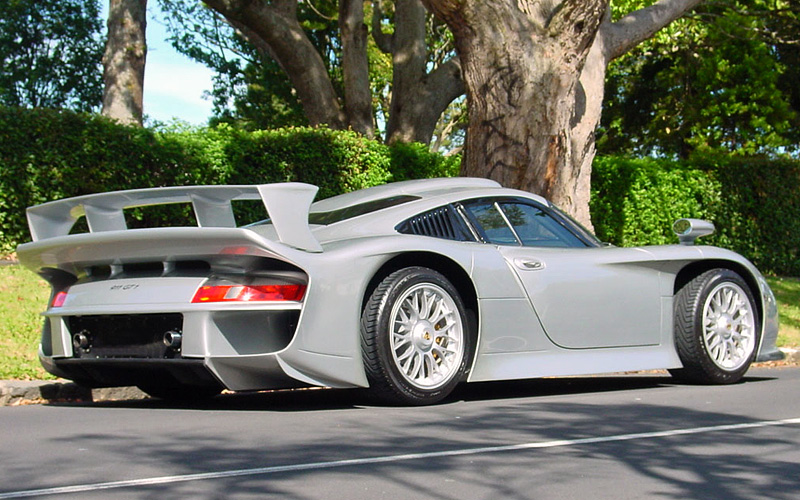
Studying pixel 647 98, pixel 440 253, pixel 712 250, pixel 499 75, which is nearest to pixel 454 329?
pixel 440 253

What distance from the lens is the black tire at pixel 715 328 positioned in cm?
→ 791

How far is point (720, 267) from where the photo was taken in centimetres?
825

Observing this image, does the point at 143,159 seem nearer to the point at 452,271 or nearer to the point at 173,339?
the point at 452,271

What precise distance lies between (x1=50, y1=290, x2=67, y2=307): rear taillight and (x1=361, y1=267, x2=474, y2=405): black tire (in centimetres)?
192

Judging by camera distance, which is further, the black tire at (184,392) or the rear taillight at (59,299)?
the black tire at (184,392)

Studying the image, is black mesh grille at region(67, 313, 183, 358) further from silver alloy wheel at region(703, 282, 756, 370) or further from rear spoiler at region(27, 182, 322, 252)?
silver alloy wheel at region(703, 282, 756, 370)

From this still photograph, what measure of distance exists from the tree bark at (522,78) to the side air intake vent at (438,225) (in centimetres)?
426

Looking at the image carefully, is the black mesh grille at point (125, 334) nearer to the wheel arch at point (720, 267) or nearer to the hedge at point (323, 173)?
the wheel arch at point (720, 267)

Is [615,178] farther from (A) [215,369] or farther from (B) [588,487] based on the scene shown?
(B) [588,487]

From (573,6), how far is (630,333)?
468 centimetres

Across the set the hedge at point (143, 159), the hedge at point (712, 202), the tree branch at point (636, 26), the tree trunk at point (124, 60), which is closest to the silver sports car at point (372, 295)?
the tree branch at point (636, 26)

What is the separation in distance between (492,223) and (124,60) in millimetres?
13969

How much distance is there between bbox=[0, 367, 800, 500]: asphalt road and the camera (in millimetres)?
4152

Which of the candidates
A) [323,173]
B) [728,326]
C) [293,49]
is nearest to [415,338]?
[728,326]
